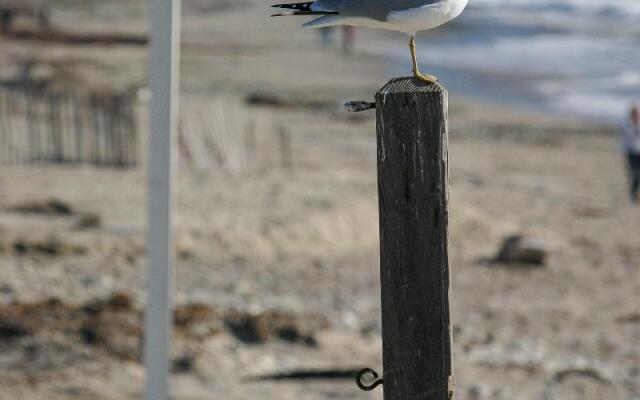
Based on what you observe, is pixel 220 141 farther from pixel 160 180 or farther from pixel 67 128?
pixel 160 180

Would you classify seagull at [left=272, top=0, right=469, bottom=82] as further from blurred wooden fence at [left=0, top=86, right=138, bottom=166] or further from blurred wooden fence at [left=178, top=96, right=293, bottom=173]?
blurred wooden fence at [left=178, top=96, right=293, bottom=173]

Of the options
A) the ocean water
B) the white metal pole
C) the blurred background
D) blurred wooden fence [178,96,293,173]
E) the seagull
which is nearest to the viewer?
the seagull

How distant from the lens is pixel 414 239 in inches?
138

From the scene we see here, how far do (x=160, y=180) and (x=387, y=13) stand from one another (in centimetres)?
199

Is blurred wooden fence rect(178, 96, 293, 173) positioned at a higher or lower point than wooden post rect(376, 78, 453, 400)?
lower

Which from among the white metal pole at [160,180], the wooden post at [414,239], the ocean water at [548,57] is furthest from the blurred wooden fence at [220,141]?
the ocean water at [548,57]

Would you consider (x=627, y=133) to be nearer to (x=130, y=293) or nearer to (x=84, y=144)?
(x=84, y=144)

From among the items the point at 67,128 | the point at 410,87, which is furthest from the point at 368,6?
the point at 67,128

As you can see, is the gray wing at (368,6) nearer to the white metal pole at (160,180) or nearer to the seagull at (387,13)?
the seagull at (387,13)

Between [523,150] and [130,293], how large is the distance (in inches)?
517

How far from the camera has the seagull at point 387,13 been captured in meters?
3.59

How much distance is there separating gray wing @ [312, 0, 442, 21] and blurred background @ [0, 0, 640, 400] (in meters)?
4.93

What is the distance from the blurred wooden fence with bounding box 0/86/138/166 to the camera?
1529cm

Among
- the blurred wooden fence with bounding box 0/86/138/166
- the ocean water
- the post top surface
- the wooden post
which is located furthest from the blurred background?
the post top surface
